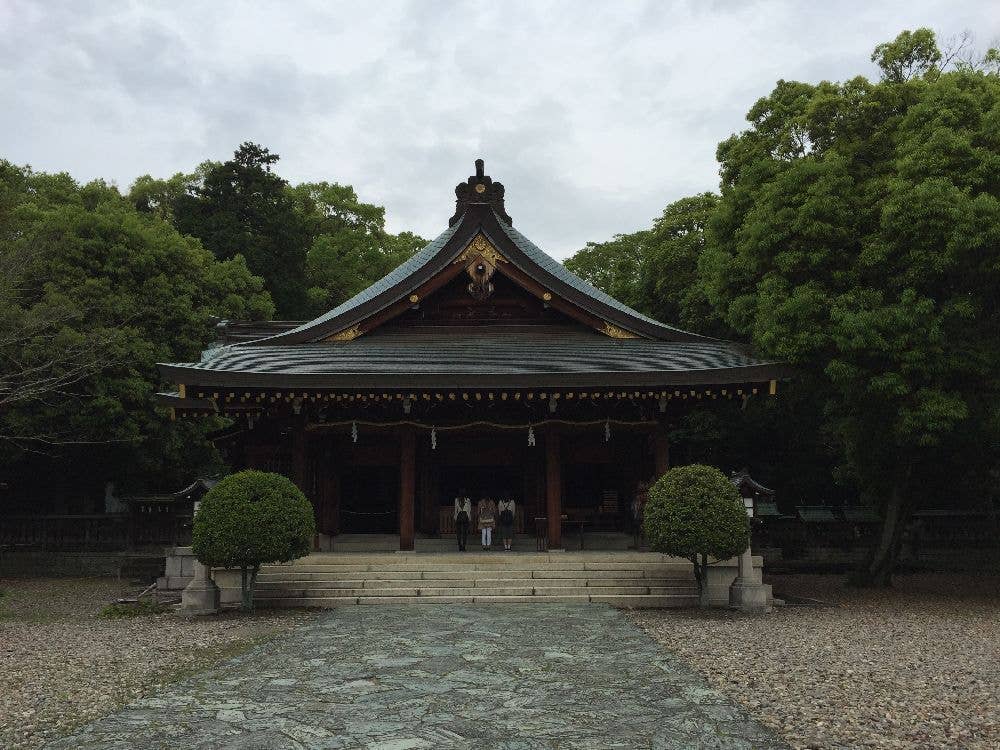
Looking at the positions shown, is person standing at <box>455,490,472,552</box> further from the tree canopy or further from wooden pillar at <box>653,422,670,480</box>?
the tree canopy

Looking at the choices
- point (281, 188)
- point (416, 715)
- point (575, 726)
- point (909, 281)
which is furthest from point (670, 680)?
point (281, 188)

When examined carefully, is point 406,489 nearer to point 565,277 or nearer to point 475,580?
point 475,580

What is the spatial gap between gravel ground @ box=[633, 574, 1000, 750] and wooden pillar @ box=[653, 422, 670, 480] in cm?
398

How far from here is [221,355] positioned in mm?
18641

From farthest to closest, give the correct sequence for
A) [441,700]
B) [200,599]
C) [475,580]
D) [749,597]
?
[475,580] → [749,597] → [200,599] → [441,700]

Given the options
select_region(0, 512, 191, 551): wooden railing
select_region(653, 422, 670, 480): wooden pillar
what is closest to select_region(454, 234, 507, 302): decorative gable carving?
select_region(653, 422, 670, 480): wooden pillar

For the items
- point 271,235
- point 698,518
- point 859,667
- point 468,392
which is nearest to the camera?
point 859,667

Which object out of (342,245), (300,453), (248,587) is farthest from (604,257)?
(248,587)

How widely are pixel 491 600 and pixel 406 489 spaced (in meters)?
3.60

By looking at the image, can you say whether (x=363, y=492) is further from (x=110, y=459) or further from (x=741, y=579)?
(x=110, y=459)

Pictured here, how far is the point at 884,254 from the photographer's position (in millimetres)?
16062

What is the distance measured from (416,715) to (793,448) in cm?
2393

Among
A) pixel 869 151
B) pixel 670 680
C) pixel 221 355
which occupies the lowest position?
pixel 670 680

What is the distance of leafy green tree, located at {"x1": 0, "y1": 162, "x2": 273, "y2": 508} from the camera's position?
24141 mm
